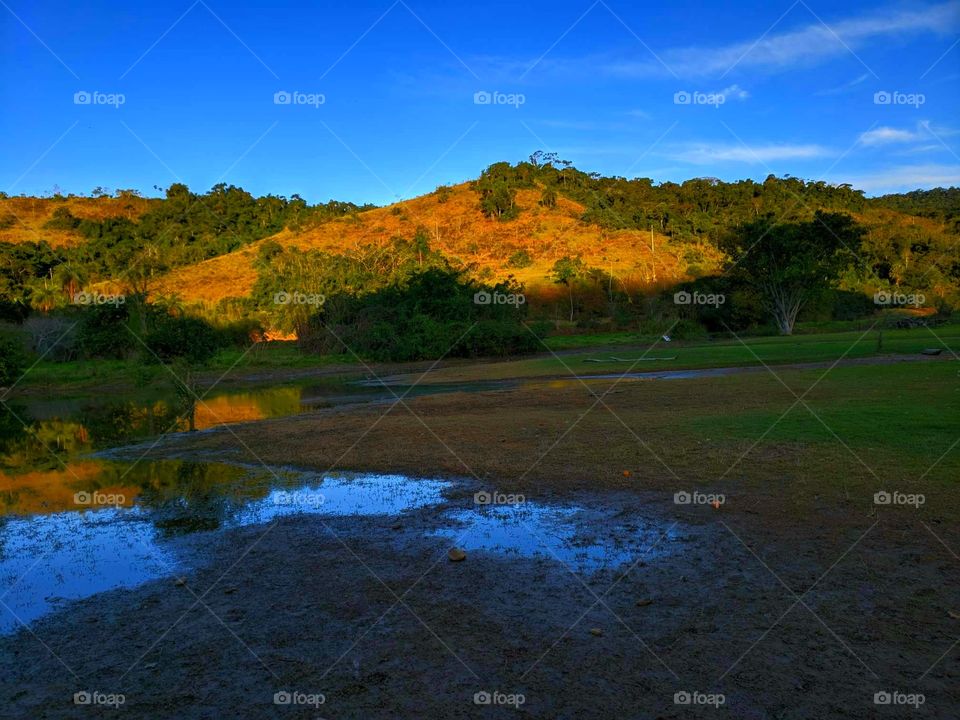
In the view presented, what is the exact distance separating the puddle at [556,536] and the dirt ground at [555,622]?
0.09m

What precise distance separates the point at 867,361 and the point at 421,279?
35700 mm

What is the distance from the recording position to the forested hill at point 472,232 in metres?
73.2

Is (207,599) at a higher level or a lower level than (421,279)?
lower

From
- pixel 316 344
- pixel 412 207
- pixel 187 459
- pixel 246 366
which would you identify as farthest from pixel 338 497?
pixel 412 207

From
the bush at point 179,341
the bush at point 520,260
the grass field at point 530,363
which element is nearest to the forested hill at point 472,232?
the bush at point 520,260

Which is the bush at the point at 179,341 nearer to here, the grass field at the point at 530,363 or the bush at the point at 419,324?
the grass field at the point at 530,363

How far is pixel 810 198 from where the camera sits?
350 feet

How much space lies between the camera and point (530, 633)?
5.29 m

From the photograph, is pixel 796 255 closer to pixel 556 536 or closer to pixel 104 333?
pixel 104 333

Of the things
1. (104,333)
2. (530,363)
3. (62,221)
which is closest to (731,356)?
(530,363)

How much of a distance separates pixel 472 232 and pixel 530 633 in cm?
9707

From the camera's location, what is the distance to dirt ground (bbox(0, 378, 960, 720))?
4.40 meters

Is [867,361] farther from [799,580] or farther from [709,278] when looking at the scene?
[709,278]

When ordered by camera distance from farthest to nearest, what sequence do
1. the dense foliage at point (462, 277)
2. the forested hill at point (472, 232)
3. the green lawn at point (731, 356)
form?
the forested hill at point (472, 232), the dense foliage at point (462, 277), the green lawn at point (731, 356)
